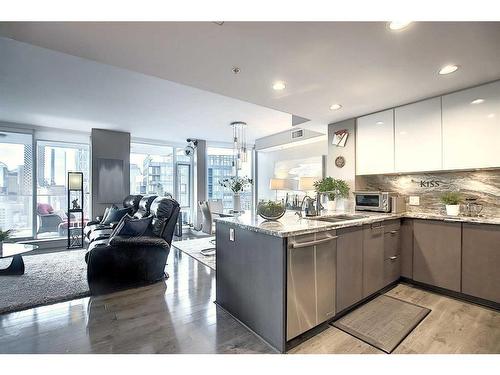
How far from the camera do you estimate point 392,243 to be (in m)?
2.93

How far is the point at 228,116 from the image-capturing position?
4.83 meters

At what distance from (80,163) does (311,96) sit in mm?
5875

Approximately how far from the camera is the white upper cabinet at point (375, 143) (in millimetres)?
3289

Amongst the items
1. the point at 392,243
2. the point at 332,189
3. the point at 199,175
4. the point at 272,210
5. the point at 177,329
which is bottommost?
the point at 177,329

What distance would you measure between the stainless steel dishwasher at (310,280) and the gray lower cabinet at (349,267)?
0.34 feet

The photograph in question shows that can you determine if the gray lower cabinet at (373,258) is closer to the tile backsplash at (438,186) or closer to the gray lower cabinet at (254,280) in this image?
the tile backsplash at (438,186)

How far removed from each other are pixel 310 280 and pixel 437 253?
1876mm

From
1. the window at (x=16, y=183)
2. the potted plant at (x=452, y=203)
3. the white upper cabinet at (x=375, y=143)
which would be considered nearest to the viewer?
the potted plant at (x=452, y=203)

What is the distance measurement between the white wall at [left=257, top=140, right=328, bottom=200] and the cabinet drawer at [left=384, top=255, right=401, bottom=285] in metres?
3.19

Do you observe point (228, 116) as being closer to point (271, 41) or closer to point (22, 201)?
point (271, 41)

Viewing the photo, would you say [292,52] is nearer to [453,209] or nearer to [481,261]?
[453,209]

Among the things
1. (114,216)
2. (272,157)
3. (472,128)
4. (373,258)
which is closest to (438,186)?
(472,128)

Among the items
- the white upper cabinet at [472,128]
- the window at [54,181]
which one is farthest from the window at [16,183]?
the white upper cabinet at [472,128]
